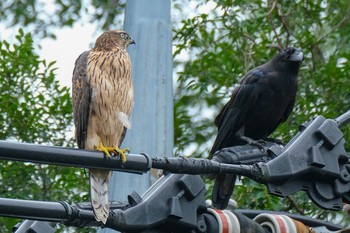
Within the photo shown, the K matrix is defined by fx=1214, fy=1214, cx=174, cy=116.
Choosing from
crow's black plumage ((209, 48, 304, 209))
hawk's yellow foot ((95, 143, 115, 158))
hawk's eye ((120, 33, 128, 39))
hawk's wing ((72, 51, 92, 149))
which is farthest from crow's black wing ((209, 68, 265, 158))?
hawk's yellow foot ((95, 143, 115, 158))

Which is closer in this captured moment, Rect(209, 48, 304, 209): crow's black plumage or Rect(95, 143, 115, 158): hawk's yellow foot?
Rect(95, 143, 115, 158): hawk's yellow foot

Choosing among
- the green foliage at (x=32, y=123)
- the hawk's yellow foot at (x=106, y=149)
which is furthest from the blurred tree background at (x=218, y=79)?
the hawk's yellow foot at (x=106, y=149)

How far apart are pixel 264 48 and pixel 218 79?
1.85 ft

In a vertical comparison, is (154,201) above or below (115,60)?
below

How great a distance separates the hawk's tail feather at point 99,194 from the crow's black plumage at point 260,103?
1.63 metres

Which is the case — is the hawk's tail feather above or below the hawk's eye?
below

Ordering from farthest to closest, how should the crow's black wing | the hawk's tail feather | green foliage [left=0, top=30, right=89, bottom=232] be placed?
green foliage [left=0, top=30, right=89, bottom=232] → the crow's black wing → the hawk's tail feather

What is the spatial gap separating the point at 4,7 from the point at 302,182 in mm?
9602

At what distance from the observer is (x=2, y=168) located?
356 inches

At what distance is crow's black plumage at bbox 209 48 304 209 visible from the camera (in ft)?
25.5

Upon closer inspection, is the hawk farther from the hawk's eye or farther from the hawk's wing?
the hawk's eye

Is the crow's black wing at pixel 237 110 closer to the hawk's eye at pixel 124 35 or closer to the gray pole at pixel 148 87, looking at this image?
the gray pole at pixel 148 87

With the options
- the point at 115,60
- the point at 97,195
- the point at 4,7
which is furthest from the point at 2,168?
the point at 4,7

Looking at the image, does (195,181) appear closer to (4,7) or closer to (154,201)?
(154,201)
